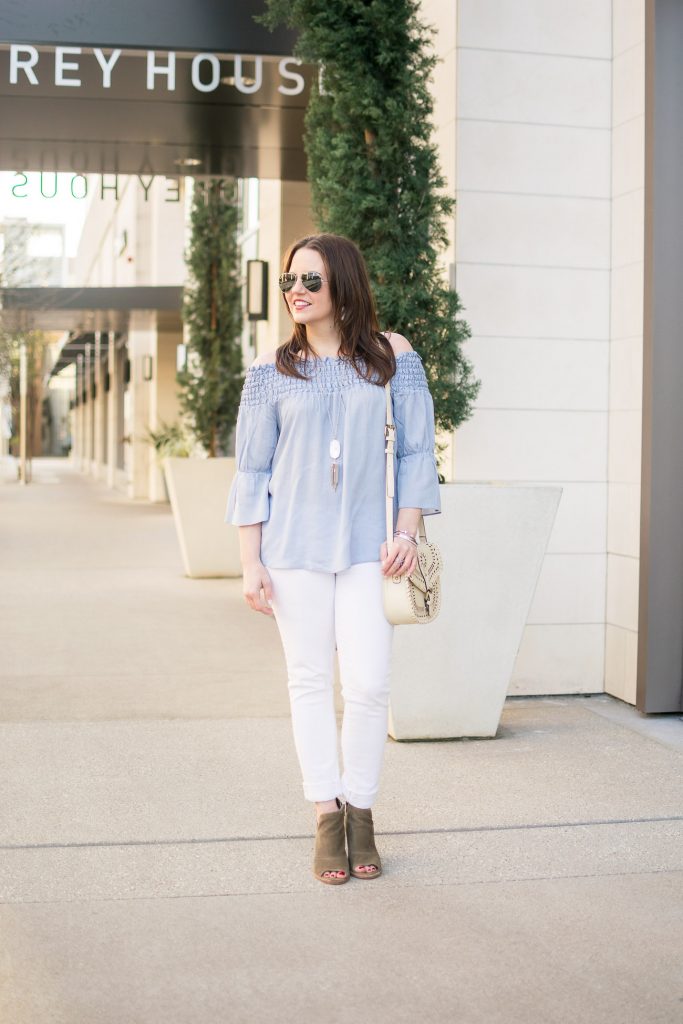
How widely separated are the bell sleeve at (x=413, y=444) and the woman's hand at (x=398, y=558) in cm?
11

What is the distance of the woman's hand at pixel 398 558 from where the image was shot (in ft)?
11.0

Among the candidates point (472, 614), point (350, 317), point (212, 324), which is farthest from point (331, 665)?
point (212, 324)

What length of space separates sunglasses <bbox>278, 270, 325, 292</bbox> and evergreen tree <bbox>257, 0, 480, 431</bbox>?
179 cm

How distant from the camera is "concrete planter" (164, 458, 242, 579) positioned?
10.9 m

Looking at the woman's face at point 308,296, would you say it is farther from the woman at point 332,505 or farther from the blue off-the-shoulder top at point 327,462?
the blue off-the-shoulder top at point 327,462

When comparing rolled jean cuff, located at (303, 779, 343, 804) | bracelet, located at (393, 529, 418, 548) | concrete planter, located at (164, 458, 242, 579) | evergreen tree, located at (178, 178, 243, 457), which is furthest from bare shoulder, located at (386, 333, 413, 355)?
evergreen tree, located at (178, 178, 243, 457)

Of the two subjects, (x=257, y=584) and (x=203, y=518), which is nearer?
(x=257, y=584)

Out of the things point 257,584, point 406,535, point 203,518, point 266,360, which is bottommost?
point 203,518

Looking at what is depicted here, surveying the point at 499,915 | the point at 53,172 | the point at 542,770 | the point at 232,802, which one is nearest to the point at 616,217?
the point at 542,770

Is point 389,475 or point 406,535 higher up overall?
point 389,475

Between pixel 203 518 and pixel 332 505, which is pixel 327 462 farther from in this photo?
pixel 203 518

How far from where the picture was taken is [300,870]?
3.53m

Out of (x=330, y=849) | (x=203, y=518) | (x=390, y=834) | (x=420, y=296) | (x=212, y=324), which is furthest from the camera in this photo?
(x=212, y=324)

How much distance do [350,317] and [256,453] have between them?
0.44 meters
